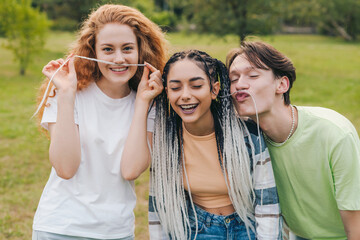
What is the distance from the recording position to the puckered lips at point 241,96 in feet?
8.27

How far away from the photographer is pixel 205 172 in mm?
2547

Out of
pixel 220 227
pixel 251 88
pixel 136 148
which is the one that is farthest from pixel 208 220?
pixel 251 88

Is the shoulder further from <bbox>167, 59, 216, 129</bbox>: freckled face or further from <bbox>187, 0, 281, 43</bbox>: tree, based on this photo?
<bbox>187, 0, 281, 43</bbox>: tree

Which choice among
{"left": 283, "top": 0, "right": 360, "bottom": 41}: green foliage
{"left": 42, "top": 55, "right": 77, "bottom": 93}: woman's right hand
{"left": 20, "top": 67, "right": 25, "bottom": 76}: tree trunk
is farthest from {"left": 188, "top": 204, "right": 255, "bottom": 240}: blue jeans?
{"left": 283, "top": 0, "right": 360, "bottom": 41}: green foliage

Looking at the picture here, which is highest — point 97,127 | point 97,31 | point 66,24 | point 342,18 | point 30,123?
point 342,18

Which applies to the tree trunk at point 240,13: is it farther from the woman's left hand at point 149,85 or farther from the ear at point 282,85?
the woman's left hand at point 149,85

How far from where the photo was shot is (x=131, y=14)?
2615 millimetres

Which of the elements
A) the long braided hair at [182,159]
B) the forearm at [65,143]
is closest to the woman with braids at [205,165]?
the long braided hair at [182,159]

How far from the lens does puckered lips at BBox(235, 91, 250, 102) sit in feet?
8.27

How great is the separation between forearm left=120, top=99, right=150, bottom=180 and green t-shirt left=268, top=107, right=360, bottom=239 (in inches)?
33.7

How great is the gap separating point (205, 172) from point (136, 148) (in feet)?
1.54

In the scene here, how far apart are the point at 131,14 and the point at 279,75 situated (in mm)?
1055

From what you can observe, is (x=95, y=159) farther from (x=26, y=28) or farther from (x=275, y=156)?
(x=26, y=28)

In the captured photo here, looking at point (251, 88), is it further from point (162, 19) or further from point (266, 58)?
point (162, 19)
